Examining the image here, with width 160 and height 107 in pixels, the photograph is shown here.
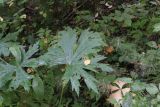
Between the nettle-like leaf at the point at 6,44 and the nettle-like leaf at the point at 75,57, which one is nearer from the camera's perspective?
the nettle-like leaf at the point at 75,57

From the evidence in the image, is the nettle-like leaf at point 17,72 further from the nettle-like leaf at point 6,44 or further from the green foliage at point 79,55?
the nettle-like leaf at point 6,44

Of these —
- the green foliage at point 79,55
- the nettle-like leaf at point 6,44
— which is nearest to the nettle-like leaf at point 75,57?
the green foliage at point 79,55

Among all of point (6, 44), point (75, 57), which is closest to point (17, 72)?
point (75, 57)

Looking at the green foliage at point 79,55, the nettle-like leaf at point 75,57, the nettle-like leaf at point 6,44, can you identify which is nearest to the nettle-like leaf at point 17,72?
the green foliage at point 79,55

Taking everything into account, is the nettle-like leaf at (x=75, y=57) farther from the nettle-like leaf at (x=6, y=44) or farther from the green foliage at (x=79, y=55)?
the nettle-like leaf at (x=6, y=44)

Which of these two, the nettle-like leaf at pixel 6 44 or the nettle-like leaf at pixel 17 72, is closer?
the nettle-like leaf at pixel 17 72

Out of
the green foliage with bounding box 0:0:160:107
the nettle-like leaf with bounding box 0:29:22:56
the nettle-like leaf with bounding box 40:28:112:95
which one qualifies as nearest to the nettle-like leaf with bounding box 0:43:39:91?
the green foliage with bounding box 0:0:160:107

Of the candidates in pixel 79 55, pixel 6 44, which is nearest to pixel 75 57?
pixel 79 55

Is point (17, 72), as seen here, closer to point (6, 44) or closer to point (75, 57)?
point (75, 57)

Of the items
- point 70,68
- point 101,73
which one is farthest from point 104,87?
point 70,68

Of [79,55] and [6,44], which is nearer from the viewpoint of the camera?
[79,55]

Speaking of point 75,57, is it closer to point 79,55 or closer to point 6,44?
point 79,55

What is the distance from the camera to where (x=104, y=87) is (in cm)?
231

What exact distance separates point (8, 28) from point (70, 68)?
1381 mm
